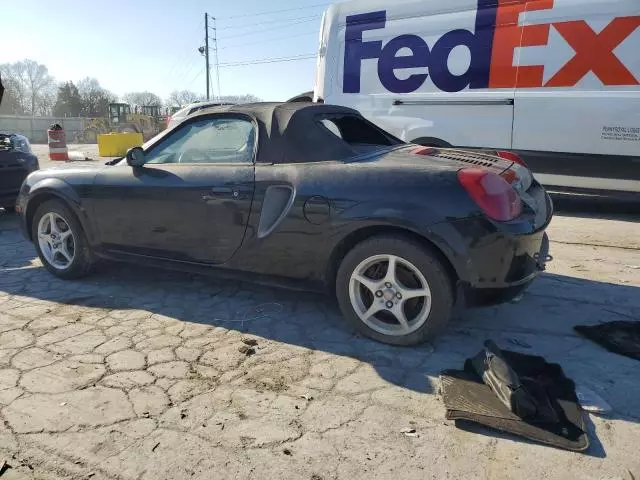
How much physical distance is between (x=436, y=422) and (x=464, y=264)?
878mm

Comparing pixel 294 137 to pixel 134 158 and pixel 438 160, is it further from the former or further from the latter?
pixel 134 158

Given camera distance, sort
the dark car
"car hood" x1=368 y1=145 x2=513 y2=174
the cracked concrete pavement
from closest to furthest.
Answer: the cracked concrete pavement, "car hood" x1=368 y1=145 x2=513 y2=174, the dark car

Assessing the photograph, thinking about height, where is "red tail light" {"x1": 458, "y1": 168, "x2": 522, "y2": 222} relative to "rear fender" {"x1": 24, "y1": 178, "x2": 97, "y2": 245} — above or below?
above

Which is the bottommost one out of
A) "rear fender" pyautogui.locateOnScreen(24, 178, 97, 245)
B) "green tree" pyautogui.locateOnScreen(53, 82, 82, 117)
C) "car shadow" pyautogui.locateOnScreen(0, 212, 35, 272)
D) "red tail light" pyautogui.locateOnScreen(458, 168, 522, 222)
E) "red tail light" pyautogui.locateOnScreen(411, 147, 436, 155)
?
"car shadow" pyautogui.locateOnScreen(0, 212, 35, 272)

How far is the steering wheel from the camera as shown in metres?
3.62

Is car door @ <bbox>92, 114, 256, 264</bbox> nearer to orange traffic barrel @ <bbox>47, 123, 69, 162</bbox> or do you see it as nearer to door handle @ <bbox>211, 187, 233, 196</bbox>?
door handle @ <bbox>211, 187, 233, 196</bbox>

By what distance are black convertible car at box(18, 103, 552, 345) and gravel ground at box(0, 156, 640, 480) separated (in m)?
0.32

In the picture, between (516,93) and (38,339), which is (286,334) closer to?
(38,339)

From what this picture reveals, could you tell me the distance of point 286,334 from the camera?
3186mm

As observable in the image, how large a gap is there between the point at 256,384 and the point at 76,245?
7.63 feet

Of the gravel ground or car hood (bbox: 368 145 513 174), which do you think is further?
car hood (bbox: 368 145 513 174)

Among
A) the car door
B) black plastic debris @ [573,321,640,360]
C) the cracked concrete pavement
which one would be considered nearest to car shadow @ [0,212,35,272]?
the cracked concrete pavement

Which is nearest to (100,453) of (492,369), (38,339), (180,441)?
(180,441)

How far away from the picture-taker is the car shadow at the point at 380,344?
271cm
